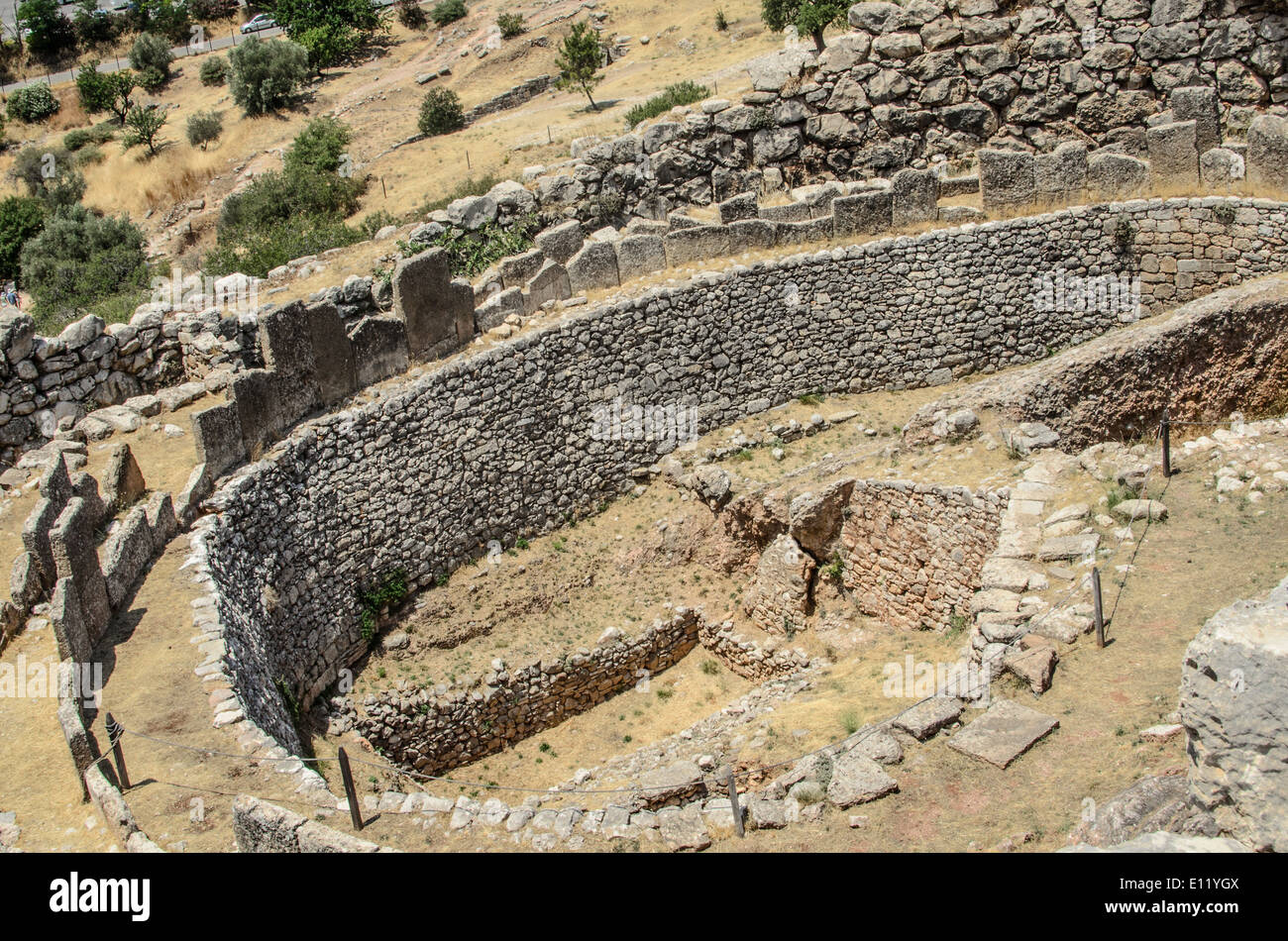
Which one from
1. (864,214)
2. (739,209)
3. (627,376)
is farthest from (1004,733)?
(739,209)

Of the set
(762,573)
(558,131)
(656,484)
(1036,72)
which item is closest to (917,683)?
(762,573)

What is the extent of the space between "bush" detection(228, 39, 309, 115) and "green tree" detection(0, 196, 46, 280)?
28.2 feet

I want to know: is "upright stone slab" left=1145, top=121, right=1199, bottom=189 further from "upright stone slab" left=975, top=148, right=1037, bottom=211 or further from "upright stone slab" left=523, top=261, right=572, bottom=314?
"upright stone slab" left=523, top=261, right=572, bottom=314

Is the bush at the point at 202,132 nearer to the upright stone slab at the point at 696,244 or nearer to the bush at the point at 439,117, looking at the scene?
the bush at the point at 439,117

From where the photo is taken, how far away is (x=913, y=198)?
1855 centimetres

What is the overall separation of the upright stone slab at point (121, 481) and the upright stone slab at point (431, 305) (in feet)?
14.0

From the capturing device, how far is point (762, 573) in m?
16.1

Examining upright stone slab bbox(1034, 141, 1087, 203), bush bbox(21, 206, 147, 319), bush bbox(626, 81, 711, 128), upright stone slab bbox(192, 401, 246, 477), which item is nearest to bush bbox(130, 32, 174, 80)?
bush bbox(21, 206, 147, 319)

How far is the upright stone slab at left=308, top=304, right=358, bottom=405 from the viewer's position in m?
15.1

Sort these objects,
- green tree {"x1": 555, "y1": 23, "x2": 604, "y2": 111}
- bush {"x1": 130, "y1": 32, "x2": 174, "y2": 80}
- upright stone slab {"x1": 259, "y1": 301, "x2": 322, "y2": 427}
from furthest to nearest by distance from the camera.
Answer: bush {"x1": 130, "y1": 32, "x2": 174, "y2": 80} → green tree {"x1": 555, "y1": 23, "x2": 604, "y2": 111} → upright stone slab {"x1": 259, "y1": 301, "x2": 322, "y2": 427}

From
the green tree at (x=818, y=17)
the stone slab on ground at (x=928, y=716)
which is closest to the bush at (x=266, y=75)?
the green tree at (x=818, y=17)

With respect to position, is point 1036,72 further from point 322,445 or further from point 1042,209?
point 322,445

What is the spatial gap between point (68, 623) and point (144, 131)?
31.3 meters

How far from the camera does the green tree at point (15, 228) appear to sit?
96.0 feet
